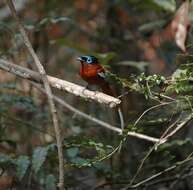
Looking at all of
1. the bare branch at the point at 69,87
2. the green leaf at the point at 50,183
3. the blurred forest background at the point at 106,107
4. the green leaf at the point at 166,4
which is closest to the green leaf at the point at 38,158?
the blurred forest background at the point at 106,107

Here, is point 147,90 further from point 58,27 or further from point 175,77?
point 58,27

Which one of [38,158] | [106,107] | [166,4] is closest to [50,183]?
[38,158]

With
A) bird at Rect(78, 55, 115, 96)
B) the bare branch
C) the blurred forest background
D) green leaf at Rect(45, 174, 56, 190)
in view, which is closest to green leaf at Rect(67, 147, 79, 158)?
the blurred forest background

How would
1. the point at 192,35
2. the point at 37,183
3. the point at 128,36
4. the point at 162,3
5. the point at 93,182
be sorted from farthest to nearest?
the point at 128,36 → the point at 93,182 → the point at 162,3 → the point at 192,35 → the point at 37,183

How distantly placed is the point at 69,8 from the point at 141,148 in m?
1.86

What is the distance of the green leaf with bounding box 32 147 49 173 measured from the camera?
2.96 metres

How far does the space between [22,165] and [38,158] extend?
9cm

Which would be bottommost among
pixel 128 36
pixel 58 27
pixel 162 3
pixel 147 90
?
pixel 147 90

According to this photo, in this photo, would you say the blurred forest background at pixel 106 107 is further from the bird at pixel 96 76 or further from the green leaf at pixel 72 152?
the bird at pixel 96 76

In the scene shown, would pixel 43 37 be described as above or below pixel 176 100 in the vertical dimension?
above

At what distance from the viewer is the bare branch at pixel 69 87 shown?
2439mm

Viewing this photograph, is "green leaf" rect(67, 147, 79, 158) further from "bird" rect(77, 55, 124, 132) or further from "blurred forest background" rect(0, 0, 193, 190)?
"bird" rect(77, 55, 124, 132)

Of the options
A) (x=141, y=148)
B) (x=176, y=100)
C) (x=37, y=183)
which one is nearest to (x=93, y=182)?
(x=141, y=148)

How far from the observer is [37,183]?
3486mm
